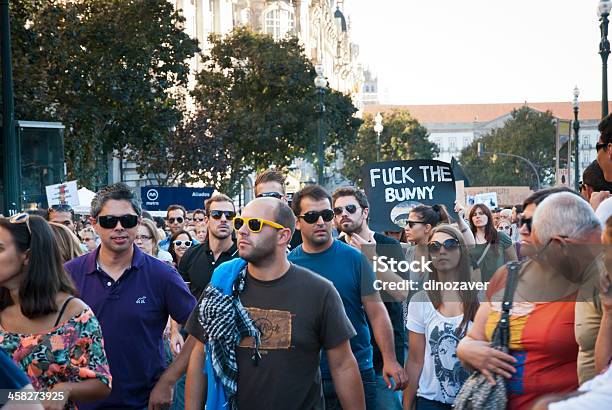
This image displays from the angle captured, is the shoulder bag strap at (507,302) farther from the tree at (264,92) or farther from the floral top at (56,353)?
the tree at (264,92)

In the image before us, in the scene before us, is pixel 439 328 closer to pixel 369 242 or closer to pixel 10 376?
pixel 369 242

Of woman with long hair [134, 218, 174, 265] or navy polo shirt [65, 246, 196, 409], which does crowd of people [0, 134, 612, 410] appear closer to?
navy polo shirt [65, 246, 196, 409]

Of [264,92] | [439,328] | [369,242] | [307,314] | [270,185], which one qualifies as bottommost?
[439,328]

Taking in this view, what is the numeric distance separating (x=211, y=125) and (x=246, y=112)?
2.19 meters

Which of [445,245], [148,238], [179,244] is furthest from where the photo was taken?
[179,244]

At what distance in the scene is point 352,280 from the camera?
702 cm

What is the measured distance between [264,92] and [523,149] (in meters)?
64.5

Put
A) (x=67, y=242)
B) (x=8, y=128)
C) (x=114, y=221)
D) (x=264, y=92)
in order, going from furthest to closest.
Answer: (x=264, y=92), (x=8, y=128), (x=67, y=242), (x=114, y=221)

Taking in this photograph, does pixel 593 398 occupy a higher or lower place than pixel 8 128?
lower

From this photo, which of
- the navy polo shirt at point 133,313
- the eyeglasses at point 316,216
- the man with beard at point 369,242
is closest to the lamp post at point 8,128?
the man with beard at point 369,242

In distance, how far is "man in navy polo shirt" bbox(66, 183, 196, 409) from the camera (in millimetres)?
6180

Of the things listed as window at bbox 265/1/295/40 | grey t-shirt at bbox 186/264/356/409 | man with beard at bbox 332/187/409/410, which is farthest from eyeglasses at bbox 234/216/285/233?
window at bbox 265/1/295/40

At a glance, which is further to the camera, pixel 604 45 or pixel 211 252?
pixel 604 45

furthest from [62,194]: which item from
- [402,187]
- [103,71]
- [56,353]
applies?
[56,353]
